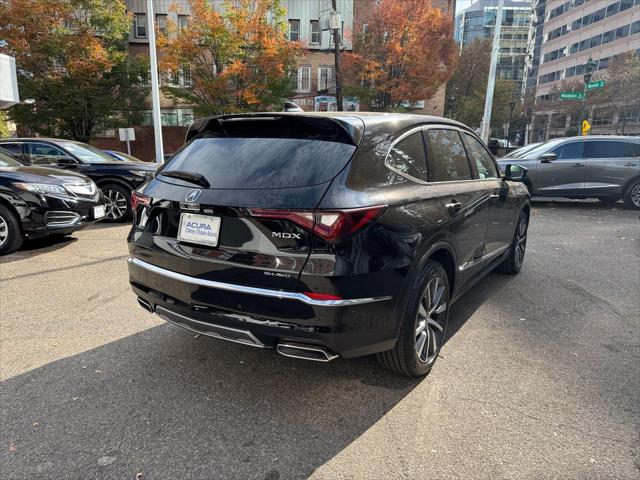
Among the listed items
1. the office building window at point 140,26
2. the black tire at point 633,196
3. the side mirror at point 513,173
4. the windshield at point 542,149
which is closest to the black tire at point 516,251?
the side mirror at point 513,173

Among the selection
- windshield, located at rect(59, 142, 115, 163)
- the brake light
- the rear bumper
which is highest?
the brake light

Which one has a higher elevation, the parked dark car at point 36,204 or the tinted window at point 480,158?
the tinted window at point 480,158

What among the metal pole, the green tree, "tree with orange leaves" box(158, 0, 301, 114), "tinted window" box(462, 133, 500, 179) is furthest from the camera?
"tree with orange leaves" box(158, 0, 301, 114)

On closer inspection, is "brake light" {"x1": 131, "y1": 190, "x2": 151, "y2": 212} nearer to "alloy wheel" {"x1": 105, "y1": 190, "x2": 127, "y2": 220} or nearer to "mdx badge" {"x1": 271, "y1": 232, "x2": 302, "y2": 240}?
"mdx badge" {"x1": 271, "y1": 232, "x2": 302, "y2": 240}

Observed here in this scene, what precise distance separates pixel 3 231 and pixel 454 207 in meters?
5.94

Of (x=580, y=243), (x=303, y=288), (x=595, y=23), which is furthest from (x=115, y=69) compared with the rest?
(x=595, y=23)

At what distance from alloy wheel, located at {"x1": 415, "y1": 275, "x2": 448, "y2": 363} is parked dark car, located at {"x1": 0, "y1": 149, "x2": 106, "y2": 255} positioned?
5.48 meters

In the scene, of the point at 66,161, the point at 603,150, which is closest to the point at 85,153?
the point at 66,161

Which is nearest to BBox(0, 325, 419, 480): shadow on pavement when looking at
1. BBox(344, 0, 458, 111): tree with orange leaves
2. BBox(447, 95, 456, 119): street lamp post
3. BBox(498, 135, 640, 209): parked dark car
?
→ BBox(498, 135, 640, 209): parked dark car

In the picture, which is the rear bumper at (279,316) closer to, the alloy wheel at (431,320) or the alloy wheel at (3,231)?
the alloy wheel at (431,320)

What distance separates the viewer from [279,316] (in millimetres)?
2312

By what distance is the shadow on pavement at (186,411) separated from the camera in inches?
86.0

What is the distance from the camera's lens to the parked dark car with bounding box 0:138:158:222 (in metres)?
8.42

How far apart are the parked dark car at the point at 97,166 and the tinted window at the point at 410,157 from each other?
6637 millimetres
